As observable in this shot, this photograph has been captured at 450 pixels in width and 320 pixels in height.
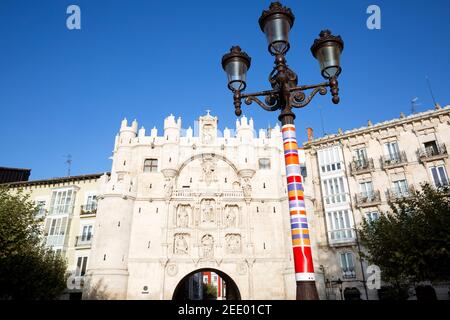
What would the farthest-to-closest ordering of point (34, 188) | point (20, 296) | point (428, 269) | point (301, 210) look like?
point (34, 188) → point (20, 296) → point (428, 269) → point (301, 210)

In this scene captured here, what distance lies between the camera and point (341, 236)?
3198cm

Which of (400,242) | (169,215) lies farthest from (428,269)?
(169,215)

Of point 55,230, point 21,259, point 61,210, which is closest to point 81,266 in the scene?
point 55,230

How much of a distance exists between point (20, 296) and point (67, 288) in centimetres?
640

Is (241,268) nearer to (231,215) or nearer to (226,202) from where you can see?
(231,215)

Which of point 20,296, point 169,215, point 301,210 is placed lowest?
point 20,296

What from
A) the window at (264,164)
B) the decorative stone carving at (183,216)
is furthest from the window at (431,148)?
the decorative stone carving at (183,216)

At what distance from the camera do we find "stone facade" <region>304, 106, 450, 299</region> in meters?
29.9

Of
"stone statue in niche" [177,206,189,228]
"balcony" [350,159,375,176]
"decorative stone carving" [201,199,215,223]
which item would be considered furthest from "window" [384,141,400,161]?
"stone statue in niche" [177,206,189,228]

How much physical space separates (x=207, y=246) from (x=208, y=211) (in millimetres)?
3450

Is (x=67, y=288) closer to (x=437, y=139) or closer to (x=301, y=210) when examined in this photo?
(x=301, y=210)

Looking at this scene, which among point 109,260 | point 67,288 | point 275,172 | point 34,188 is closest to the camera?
point 109,260

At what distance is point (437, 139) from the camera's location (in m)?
29.9

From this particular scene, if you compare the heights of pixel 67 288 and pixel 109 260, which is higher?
pixel 109 260
